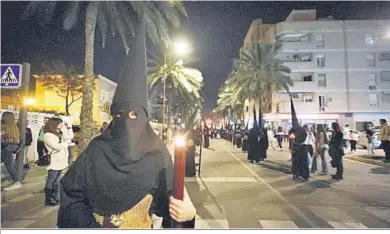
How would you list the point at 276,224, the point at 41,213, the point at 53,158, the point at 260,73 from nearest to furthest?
the point at 276,224 → the point at 41,213 → the point at 53,158 → the point at 260,73

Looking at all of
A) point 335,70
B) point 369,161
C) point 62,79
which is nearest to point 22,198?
point 369,161

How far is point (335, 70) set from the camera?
1474 inches

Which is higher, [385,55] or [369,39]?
[369,39]

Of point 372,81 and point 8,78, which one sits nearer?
point 8,78

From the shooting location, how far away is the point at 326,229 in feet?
14.6

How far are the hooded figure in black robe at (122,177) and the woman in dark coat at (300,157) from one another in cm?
760

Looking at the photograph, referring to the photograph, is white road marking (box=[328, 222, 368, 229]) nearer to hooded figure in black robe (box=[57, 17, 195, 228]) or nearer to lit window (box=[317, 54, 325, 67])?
hooded figure in black robe (box=[57, 17, 195, 228])

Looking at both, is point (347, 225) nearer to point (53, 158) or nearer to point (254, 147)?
point (53, 158)

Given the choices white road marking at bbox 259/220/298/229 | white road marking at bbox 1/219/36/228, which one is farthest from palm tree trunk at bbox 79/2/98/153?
white road marking at bbox 259/220/298/229

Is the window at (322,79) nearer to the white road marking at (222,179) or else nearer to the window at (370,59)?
the window at (370,59)

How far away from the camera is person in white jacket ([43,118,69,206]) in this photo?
19.0 ft

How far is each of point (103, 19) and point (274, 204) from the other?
8.17 meters
